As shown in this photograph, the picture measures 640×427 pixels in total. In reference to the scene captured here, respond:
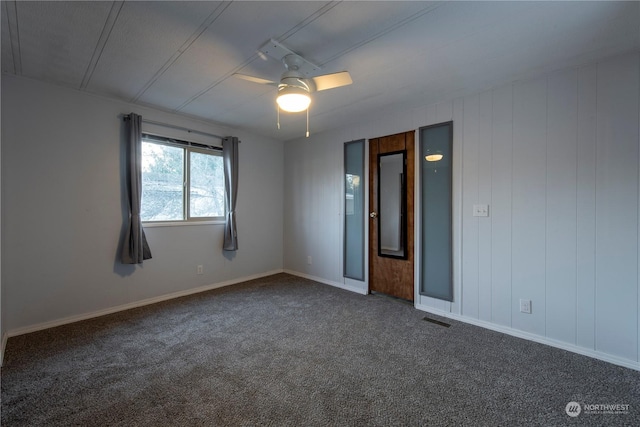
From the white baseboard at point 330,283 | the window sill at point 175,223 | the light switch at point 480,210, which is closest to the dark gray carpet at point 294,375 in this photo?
the white baseboard at point 330,283

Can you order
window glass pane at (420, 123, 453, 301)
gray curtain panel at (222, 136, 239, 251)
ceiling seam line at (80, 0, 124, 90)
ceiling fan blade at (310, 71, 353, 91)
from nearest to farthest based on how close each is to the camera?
ceiling seam line at (80, 0, 124, 90)
ceiling fan blade at (310, 71, 353, 91)
window glass pane at (420, 123, 453, 301)
gray curtain panel at (222, 136, 239, 251)

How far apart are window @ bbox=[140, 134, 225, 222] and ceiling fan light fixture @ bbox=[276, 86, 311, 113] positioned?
2252mm

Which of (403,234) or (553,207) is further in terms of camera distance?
(403,234)

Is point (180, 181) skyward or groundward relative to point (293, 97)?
groundward

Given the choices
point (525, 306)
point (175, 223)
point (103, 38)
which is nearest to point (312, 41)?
point (103, 38)

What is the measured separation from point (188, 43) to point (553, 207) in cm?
337

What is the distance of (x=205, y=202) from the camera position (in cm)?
407

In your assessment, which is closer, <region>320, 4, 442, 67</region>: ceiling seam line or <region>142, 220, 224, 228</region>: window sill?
<region>320, 4, 442, 67</region>: ceiling seam line

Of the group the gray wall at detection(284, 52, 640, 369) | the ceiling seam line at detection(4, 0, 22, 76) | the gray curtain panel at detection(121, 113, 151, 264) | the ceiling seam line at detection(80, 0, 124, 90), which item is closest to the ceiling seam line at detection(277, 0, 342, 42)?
the ceiling seam line at detection(80, 0, 124, 90)

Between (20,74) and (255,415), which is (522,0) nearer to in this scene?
(255,415)

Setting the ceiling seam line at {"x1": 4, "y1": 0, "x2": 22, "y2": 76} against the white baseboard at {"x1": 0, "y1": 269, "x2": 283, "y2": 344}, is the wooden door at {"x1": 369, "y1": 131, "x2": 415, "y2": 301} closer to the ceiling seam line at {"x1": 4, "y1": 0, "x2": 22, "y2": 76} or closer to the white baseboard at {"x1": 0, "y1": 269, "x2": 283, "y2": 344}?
the white baseboard at {"x1": 0, "y1": 269, "x2": 283, "y2": 344}

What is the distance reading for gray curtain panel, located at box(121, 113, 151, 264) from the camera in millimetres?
3152

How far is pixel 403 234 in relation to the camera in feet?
11.6

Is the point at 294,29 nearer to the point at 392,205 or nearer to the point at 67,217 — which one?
the point at 392,205
